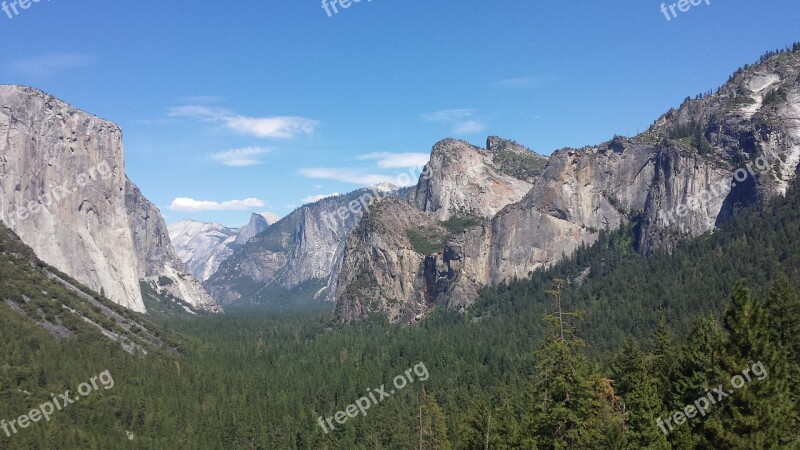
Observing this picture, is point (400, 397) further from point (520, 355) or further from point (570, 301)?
point (570, 301)

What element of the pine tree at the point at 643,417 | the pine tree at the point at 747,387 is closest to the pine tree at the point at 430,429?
→ the pine tree at the point at 643,417

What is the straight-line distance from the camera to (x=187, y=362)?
580ft

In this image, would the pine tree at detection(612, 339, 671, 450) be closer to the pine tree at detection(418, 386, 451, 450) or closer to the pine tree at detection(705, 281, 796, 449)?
the pine tree at detection(705, 281, 796, 449)

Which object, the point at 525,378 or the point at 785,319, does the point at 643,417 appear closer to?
the point at 785,319

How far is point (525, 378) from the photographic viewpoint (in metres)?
129

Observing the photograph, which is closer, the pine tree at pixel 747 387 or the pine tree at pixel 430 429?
the pine tree at pixel 747 387

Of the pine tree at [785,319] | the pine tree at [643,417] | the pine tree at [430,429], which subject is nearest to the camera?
the pine tree at [643,417]

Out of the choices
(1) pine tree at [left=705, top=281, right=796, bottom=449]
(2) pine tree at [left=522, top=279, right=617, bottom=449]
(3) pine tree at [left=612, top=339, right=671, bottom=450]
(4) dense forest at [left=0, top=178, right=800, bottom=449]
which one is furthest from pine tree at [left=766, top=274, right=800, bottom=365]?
(2) pine tree at [left=522, top=279, right=617, bottom=449]

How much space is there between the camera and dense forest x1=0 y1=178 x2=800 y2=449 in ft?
137

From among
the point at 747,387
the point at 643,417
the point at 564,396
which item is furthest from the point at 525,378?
the point at 747,387

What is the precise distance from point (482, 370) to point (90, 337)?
92.9 meters

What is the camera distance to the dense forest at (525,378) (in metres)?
41.6

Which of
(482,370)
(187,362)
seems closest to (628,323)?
(482,370)

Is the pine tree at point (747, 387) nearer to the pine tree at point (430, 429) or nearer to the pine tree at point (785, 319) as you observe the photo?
the pine tree at point (785, 319)
